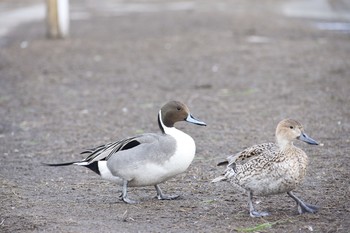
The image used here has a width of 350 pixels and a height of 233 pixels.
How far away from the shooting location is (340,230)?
5.27 meters

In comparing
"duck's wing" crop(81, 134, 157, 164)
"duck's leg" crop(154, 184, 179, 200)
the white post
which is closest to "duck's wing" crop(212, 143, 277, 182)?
"duck's leg" crop(154, 184, 179, 200)

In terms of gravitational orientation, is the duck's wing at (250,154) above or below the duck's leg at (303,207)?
above

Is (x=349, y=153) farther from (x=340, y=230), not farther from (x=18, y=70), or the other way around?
(x=18, y=70)

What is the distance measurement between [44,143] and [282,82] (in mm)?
4778

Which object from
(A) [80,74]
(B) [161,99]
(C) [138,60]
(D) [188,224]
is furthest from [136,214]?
(C) [138,60]

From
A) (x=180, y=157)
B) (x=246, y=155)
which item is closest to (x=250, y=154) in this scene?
(x=246, y=155)

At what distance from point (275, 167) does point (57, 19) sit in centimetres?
1369

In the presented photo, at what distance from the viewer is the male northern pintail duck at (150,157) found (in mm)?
6105

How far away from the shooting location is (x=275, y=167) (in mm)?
5613

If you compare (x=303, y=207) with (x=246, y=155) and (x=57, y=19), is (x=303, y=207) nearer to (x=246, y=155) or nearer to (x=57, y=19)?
(x=246, y=155)

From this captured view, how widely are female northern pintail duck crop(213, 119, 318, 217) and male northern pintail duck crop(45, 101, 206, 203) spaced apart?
1.58ft

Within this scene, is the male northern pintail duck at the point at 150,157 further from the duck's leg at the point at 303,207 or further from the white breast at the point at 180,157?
the duck's leg at the point at 303,207

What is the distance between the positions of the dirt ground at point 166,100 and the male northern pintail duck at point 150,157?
0.79 ft

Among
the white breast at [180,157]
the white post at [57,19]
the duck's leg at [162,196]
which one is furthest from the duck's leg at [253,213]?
the white post at [57,19]
